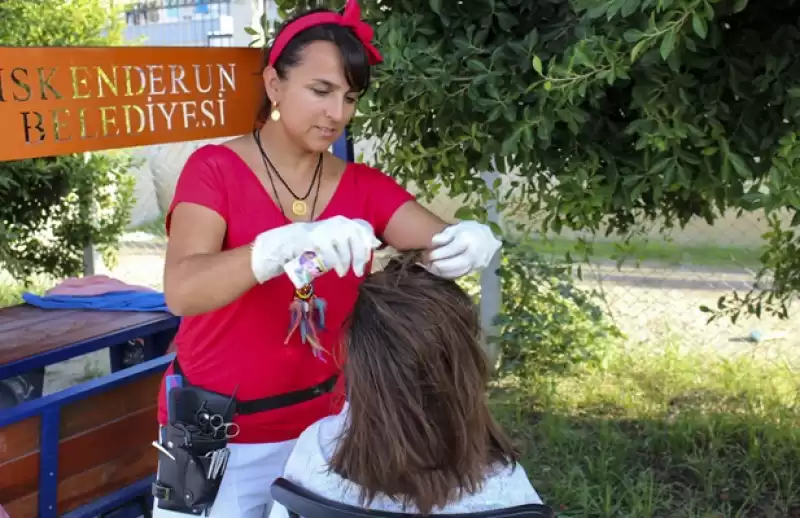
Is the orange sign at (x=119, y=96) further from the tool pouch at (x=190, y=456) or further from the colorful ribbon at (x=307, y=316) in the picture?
the tool pouch at (x=190, y=456)

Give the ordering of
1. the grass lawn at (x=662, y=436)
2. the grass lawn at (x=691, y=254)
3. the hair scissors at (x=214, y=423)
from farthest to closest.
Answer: the grass lawn at (x=691, y=254), the grass lawn at (x=662, y=436), the hair scissors at (x=214, y=423)

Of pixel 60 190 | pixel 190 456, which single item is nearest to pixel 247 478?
pixel 190 456

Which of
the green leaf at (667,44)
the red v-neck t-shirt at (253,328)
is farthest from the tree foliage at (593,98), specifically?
the red v-neck t-shirt at (253,328)

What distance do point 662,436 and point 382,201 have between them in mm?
2152

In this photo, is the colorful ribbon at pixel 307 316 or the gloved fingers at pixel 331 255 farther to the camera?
the colorful ribbon at pixel 307 316

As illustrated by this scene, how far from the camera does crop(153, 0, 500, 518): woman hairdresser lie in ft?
5.39

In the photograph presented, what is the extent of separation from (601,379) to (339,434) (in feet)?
9.77

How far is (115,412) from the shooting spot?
2.48 metres

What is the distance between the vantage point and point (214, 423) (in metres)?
1.68

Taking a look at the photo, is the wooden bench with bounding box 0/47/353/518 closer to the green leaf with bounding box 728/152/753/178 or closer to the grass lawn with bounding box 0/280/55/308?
the green leaf with bounding box 728/152/753/178

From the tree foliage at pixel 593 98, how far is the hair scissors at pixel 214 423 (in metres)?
0.78

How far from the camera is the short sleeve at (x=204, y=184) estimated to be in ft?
5.32

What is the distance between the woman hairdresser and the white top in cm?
25

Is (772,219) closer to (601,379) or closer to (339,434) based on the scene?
(601,379)
